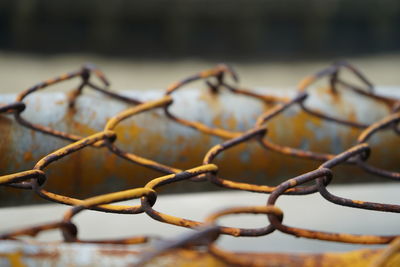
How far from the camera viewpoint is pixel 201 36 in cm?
374

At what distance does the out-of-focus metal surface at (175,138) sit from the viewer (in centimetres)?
61

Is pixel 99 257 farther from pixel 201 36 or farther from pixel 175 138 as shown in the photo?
pixel 201 36

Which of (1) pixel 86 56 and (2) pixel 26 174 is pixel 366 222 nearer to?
(2) pixel 26 174

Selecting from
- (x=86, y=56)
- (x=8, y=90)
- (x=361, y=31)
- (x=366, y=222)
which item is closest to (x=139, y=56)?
(x=86, y=56)

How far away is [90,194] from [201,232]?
32cm

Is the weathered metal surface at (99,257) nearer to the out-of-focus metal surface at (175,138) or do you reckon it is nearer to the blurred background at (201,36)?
the out-of-focus metal surface at (175,138)

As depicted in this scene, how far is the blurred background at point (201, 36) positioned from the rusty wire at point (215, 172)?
277 cm

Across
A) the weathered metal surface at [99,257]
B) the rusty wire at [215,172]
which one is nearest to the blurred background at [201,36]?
the rusty wire at [215,172]

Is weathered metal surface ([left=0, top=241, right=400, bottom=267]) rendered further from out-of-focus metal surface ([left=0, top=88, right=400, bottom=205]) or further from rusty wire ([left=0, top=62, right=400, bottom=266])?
out-of-focus metal surface ([left=0, top=88, right=400, bottom=205])

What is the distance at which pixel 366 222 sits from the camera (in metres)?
1.91

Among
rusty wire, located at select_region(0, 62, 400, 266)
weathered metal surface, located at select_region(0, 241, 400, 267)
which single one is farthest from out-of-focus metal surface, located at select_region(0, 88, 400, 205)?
weathered metal surface, located at select_region(0, 241, 400, 267)

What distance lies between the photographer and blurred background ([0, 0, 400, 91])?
3.51 metres

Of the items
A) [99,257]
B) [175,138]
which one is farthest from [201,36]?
[99,257]

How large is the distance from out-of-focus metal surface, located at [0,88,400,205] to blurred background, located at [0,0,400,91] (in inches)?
109
